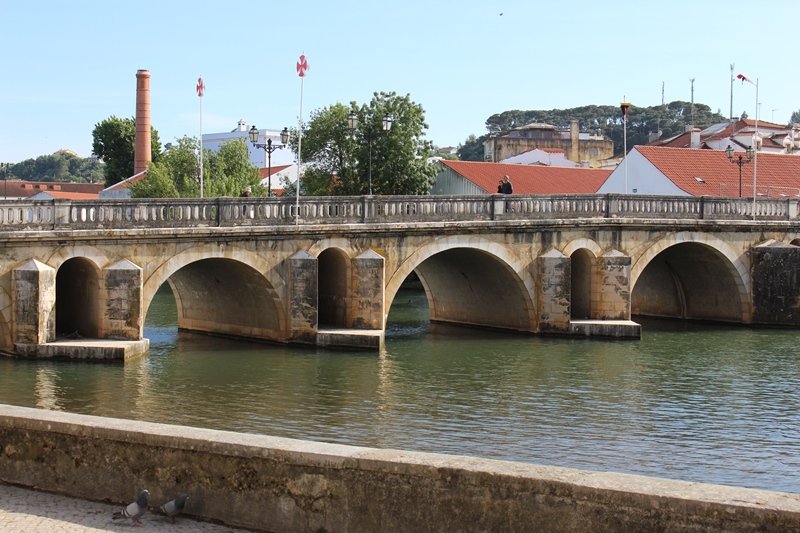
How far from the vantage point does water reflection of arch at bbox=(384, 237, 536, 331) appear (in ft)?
96.1

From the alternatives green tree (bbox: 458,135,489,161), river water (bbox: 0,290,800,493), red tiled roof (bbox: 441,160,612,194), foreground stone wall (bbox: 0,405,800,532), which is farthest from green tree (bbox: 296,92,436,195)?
green tree (bbox: 458,135,489,161)

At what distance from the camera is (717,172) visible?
47.9 meters

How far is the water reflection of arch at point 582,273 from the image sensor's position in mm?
31125

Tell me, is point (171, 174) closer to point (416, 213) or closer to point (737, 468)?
point (416, 213)

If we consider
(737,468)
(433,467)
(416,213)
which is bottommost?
(737,468)

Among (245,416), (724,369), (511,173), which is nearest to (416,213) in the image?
(724,369)

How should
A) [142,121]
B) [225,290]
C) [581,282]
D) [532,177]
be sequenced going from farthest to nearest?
1. [142,121]
2. [532,177]
3. [581,282]
4. [225,290]

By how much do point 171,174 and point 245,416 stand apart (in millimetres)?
37767

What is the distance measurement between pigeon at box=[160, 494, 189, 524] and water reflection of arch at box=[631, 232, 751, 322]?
25.3m

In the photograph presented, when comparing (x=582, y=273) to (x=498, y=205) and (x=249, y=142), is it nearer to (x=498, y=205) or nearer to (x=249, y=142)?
(x=498, y=205)

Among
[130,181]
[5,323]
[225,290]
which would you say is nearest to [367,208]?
[225,290]

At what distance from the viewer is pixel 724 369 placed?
83.7ft

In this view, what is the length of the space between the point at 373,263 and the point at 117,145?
49639 mm

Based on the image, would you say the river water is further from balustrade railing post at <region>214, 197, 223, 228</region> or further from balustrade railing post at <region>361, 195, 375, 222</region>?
balustrade railing post at <region>361, 195, 375, 222</region>
